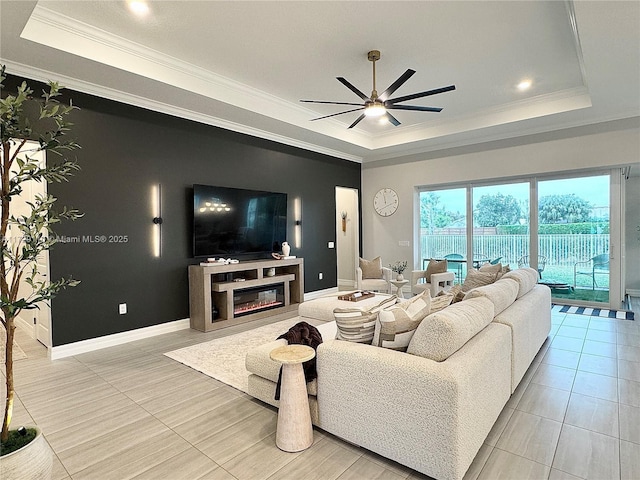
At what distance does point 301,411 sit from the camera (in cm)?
214

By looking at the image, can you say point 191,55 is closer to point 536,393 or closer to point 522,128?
point 536,393

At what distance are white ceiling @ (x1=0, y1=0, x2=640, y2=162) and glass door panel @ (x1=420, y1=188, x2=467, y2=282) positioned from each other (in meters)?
1.86

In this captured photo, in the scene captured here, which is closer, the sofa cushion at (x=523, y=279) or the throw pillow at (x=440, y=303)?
the throw pillow at (x=440, y=303)

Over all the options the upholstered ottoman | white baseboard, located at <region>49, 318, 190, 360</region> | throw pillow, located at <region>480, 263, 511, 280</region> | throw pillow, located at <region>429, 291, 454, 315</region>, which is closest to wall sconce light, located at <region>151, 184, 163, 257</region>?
white baseboard, located at <region>49, 318, 190, 360</region>

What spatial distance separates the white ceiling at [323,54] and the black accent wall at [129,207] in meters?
0.29

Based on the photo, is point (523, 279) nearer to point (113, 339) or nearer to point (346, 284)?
point (113, 339)

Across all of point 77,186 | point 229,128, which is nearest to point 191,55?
point 229,128

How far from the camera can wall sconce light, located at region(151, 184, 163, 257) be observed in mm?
4520

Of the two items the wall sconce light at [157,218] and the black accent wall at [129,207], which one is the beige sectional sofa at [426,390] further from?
the wall sconce light at [157,218]

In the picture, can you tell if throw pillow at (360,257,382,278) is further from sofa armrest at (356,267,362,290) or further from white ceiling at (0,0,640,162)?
white ceiling at (0,0,640,162)

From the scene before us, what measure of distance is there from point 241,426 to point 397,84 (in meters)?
3.18

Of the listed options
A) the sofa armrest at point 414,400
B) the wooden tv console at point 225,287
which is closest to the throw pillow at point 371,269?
the wooden tv console at point 225,287

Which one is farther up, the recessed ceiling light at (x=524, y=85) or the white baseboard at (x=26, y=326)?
the recessed ceiling light at (x=524, y=85)

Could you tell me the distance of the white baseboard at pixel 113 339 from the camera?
3.76 meters
